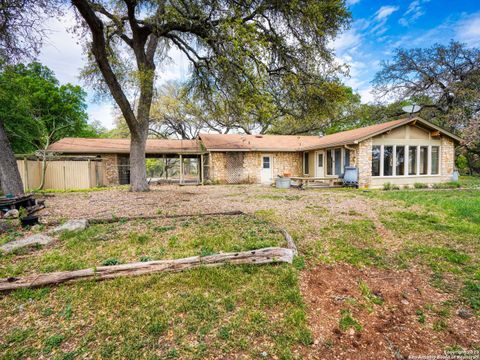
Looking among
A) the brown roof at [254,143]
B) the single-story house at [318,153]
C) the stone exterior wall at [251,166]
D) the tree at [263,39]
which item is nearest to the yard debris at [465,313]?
the tree at [263,39]

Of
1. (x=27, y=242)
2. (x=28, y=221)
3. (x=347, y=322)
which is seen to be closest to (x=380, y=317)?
(x=347, y=322)

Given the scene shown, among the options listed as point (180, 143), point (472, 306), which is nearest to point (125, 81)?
point (180, 143)

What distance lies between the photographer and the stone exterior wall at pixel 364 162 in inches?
504

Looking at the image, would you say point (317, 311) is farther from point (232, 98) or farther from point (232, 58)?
point (232, 98)

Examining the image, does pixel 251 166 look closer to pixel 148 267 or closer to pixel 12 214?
pixel 12 214

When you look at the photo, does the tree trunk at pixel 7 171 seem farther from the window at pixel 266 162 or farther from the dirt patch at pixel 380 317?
the window at pixel 266 162

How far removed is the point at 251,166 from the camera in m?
17.8

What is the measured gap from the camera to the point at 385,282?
11.1ft

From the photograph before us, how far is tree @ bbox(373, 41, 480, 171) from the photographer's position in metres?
17.7

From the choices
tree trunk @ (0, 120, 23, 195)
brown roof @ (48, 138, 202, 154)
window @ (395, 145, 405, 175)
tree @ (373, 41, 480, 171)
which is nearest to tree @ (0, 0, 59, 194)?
tree trunk @ (0, 120, 23, 195)

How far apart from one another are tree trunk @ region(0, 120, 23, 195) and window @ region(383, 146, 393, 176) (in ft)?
51.6

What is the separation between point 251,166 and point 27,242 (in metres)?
14.3

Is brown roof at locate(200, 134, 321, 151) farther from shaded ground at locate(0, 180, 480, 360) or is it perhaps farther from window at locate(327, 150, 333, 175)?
shaded ground at locate(0, 180, 480, 360)

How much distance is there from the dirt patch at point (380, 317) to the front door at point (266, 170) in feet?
47.4
